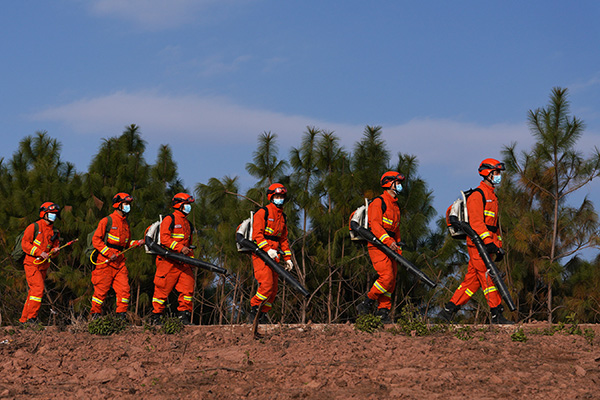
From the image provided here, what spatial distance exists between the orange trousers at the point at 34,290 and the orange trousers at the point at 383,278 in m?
5.58

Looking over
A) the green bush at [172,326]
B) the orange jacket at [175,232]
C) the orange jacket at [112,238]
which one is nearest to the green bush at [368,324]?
the green bush at [172,326]

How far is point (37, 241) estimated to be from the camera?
1266cm

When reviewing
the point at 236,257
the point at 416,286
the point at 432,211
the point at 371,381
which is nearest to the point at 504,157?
the point at 432,211

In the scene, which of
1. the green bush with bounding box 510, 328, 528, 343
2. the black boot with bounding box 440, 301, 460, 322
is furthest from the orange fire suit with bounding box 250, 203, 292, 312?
the green bush with bounding box 510, 328, 528, 343

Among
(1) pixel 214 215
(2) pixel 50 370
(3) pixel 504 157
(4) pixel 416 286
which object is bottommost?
(2) pixel 50 370

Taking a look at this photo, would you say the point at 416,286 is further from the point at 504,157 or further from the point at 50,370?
the point at 50,370

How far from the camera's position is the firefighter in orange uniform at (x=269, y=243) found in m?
10.8

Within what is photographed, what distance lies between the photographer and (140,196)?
18.0 m

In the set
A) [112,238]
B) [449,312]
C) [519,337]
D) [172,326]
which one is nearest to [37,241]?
[112,238]

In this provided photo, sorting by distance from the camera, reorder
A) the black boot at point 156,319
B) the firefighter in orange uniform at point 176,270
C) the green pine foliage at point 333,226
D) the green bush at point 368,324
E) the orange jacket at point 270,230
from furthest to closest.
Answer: the green pine foliage at point 333,226, the firefighter in orange uniform at point 176,270, the black boot at point 156,319, the orange jacket at point 270,230, the green bush at point 368,324

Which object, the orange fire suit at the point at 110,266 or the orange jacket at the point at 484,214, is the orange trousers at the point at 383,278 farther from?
the orange fire suit at the point at 110,266

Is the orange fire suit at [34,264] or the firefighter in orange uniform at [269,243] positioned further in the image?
the orange fire suit at [34,264]

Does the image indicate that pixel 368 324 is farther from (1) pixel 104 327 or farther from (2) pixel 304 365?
(1) pixel 104 327

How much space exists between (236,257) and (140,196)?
3.74 metres
